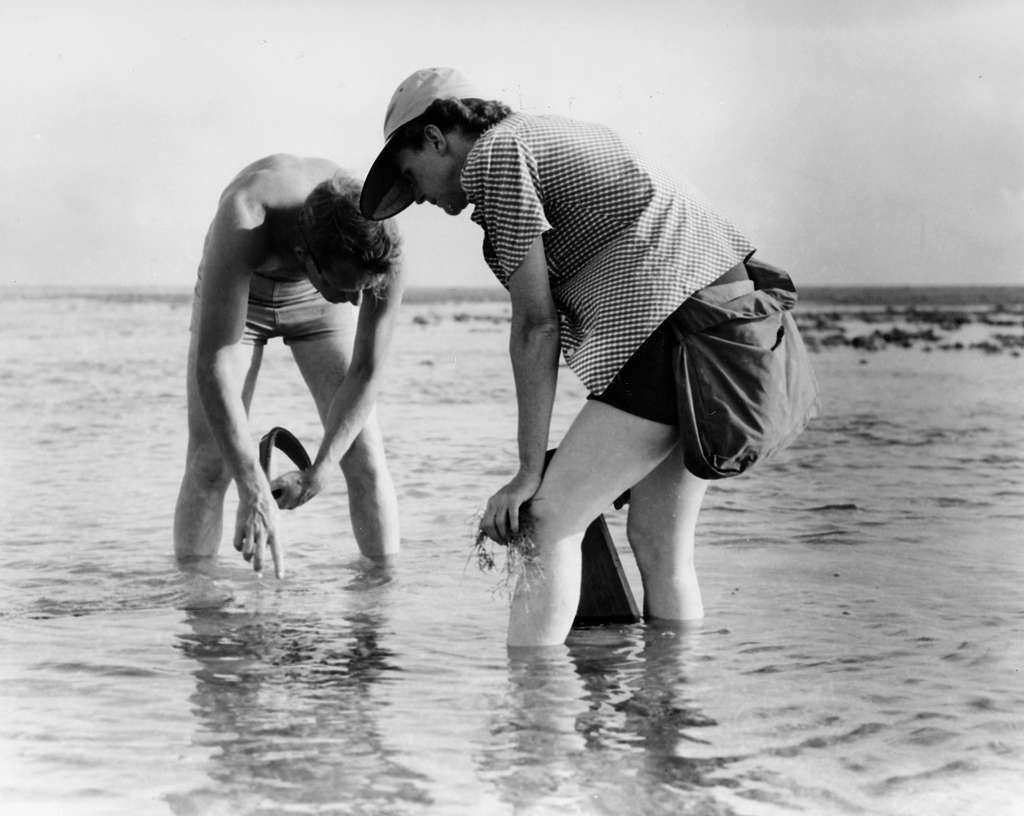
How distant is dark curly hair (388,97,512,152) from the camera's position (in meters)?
3.08

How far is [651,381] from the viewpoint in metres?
3.05

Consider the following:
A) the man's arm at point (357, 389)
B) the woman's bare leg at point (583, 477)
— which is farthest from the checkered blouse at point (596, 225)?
the man's arm at point (357, 389)

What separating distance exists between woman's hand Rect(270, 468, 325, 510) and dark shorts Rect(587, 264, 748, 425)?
1.46 meters

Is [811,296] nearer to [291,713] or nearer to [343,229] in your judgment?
[343,229]

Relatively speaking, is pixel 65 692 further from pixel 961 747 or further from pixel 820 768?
pixel 961 747

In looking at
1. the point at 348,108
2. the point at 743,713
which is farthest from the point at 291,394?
the point at 743,713

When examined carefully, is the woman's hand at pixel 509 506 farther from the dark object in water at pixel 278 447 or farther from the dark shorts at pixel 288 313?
the dark shorts at pixel 288 313

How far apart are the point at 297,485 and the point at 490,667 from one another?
1.07 meters

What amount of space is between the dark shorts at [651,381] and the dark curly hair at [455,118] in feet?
2.06

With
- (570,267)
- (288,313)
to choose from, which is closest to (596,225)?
(570,267)

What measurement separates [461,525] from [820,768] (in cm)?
319

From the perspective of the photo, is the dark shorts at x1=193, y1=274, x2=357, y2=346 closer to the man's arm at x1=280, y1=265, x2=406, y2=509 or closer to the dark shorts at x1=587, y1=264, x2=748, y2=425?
the man's arm at x1=280, y1=265, x2=406, y2=509

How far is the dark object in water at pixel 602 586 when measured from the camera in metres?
3.61

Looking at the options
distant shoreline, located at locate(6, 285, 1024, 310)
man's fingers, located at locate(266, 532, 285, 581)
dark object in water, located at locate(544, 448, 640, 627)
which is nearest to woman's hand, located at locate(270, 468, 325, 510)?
man's fingers, located at locate(266, 532, 285, 581)
